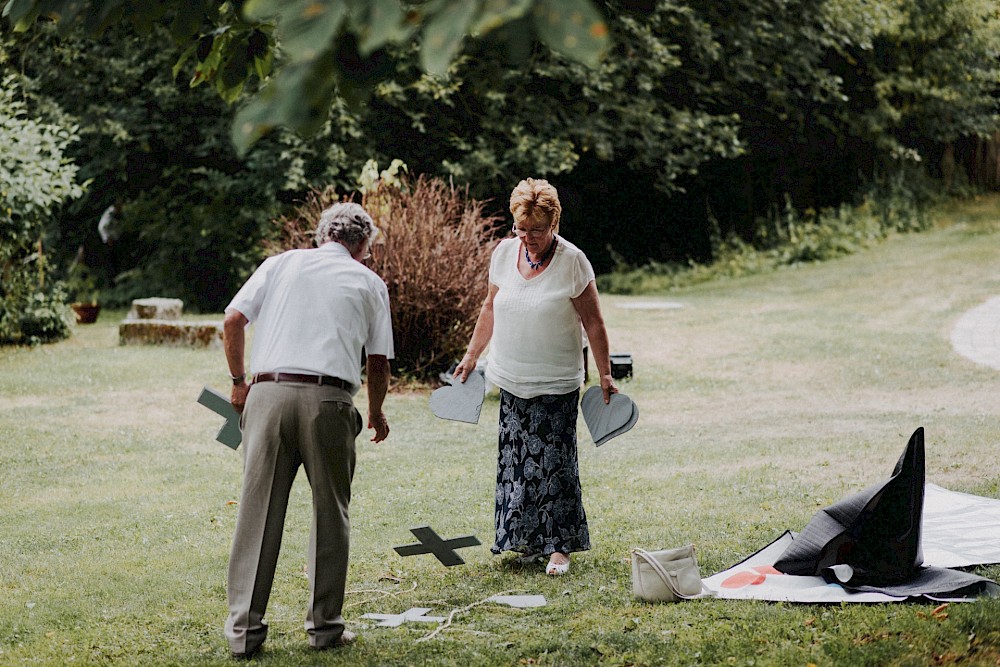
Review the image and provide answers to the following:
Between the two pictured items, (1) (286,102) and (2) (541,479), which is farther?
(2) (541,479)

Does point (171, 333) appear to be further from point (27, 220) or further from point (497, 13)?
point (497, 13)

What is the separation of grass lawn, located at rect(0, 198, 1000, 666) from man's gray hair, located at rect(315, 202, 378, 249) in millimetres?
1589

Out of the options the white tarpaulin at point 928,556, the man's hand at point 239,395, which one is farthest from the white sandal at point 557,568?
the man's hand at point 239,395

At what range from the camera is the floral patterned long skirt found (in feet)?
18.0

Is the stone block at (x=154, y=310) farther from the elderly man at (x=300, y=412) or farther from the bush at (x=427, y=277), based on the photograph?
the elderly man at (x=300, y=412)

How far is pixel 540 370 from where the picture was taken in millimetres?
5430

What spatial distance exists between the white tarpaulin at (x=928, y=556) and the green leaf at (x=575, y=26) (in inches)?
133

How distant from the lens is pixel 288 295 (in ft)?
13.9

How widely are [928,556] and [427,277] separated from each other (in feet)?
22.6

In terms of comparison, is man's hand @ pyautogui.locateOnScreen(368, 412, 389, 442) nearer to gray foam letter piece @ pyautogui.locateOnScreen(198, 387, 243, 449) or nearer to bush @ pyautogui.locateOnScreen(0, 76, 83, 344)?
gray foam letter piece @ pyautogui.locateOnScreen(198, 387, 243, 449)

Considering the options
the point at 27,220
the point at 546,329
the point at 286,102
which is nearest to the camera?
the point at 286,102

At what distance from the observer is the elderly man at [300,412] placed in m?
4.18

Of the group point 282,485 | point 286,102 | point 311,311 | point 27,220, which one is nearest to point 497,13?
point 286,102

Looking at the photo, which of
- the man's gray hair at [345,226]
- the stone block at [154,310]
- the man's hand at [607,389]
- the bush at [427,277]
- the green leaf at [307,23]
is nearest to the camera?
the green leaf at [307,23]
